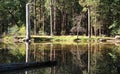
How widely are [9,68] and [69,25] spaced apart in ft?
211

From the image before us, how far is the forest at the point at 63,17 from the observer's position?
73000 mm

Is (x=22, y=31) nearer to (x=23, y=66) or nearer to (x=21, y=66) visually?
(x=23, y=66)

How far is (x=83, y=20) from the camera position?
8325 centimetres

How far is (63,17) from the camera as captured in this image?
82375mm

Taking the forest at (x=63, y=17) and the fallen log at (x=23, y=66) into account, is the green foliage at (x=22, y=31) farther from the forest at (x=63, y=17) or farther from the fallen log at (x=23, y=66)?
the fallen log at (x=23, y=66)

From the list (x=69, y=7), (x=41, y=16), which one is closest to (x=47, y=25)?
(x=41, y=16)

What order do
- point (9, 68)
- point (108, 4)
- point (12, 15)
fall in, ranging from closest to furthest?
point (9, 68)
point (108, 4)
point (12, 15)

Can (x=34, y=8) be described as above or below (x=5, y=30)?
above

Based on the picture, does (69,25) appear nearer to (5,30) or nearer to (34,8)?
(34,8)

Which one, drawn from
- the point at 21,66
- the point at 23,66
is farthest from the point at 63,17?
the point at 21,66

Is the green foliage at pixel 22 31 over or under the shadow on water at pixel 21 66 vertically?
under

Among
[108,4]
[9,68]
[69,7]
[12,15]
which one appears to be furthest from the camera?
[12,15]

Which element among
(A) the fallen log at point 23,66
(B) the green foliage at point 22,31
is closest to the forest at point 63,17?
(B) the green foliage at point 22,31

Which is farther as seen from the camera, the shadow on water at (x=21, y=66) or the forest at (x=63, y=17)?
the forest at (x=63, y=17)
